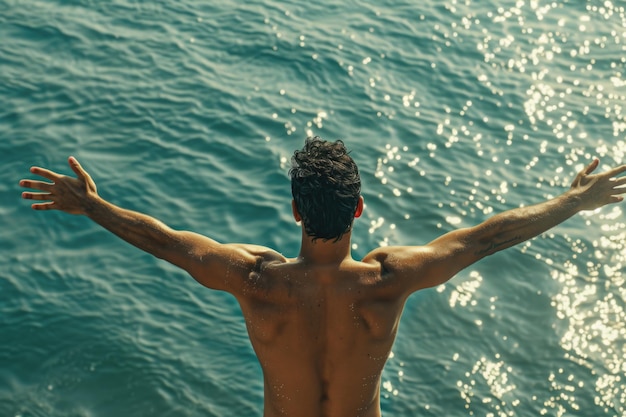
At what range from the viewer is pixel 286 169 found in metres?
11.4

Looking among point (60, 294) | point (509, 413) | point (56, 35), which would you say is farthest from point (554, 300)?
point (56, 35)

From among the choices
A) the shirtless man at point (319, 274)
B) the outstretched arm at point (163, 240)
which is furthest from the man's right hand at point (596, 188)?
the outstretched arm at point (163, 240)

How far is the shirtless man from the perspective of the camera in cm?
488

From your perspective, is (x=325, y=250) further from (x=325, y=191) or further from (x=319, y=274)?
(x=325, y=191)

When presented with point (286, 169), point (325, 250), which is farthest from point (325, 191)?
point (286, 169)

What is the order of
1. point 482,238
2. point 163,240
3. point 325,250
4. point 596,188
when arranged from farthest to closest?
point 596,188, point 482,238, point 163,240, point 325,250

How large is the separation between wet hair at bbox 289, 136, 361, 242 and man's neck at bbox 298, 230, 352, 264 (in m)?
0.04

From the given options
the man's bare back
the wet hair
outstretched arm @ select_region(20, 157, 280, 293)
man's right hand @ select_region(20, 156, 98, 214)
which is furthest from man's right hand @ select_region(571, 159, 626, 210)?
man's right hand @ select_region(20, 156, 98, 214)

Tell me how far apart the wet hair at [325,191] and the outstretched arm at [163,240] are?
42 centimetres

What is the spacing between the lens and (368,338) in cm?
508

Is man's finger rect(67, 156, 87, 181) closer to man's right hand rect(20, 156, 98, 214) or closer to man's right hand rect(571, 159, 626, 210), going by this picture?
man's right hand rect(20, 156, 98, 214)

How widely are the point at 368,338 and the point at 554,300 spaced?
510cm

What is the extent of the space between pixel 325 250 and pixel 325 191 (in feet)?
1.07

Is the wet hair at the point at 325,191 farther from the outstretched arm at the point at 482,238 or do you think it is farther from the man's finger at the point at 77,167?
the man's finger at the point at 77,167
